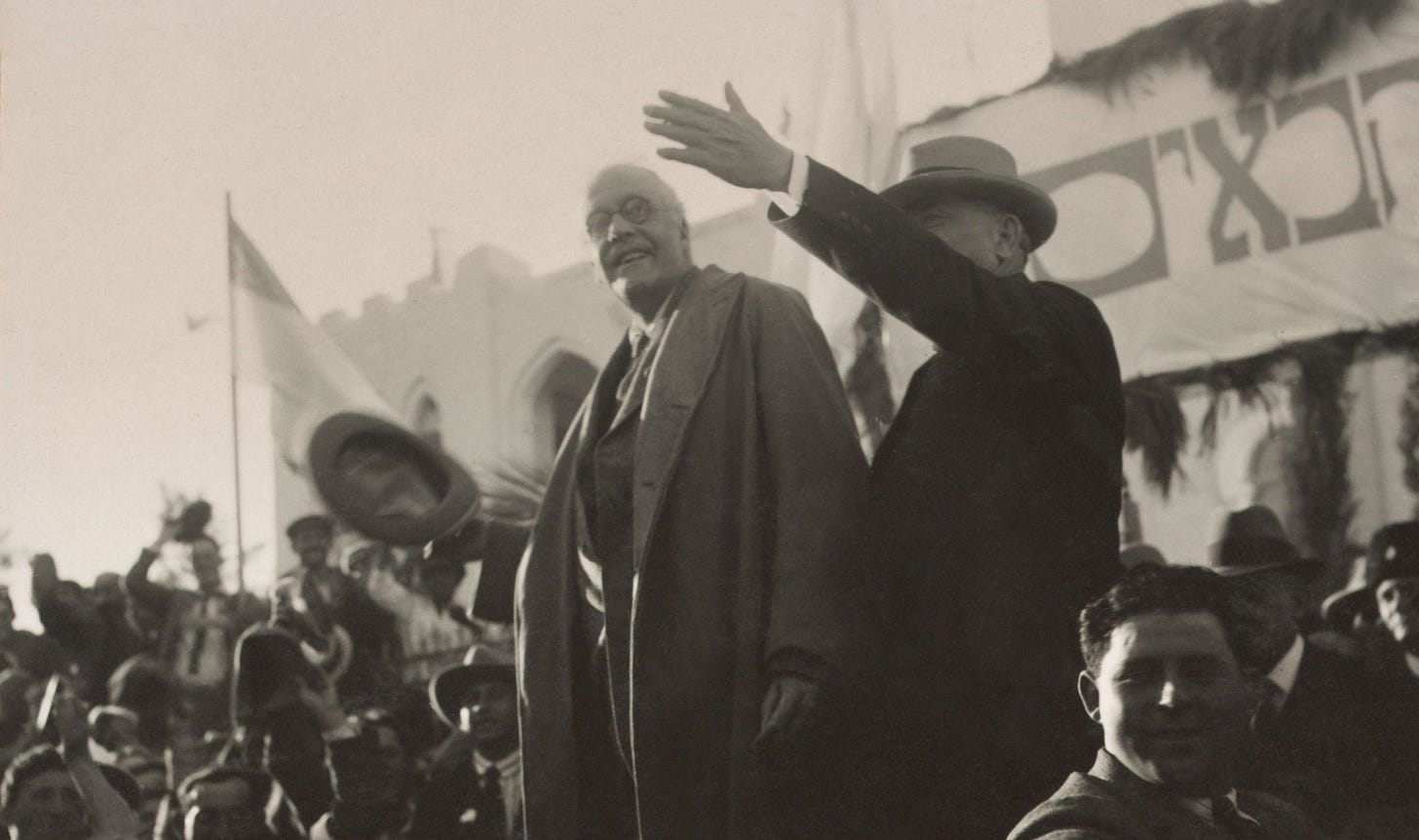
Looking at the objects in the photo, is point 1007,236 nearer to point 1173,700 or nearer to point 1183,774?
point 1173,700

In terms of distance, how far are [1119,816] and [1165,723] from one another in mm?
210

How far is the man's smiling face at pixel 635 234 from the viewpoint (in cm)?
342

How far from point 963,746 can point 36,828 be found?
4260 millimetres

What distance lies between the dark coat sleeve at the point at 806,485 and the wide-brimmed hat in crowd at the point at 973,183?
1.14ft

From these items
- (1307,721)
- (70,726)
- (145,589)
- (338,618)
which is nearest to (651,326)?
(1307,721)

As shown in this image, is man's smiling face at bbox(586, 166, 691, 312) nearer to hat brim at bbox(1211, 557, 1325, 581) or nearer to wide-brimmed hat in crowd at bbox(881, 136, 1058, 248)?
wide-brimmed hat in crowd at bbox(881, 136, 1058, 248)

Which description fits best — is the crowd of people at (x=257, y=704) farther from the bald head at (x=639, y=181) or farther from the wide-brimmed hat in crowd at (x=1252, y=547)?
the bald head at (x=639, y=181)

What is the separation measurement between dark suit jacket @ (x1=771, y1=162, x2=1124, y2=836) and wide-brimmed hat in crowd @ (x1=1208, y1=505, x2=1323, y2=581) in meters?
2.07

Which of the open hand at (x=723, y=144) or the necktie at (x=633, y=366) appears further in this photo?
the necktie at (x=633, y=366)

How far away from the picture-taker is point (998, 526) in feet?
9.54

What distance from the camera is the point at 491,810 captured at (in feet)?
18.7

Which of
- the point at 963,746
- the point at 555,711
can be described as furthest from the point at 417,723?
the point at 963,746

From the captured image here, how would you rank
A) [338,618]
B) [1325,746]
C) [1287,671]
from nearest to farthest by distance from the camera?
[1325,746] → [1287,671] → [338,618]

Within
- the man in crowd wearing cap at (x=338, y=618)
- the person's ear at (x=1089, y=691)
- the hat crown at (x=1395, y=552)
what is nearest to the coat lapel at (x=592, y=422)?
the person's ear at (x=1089, y=691)
